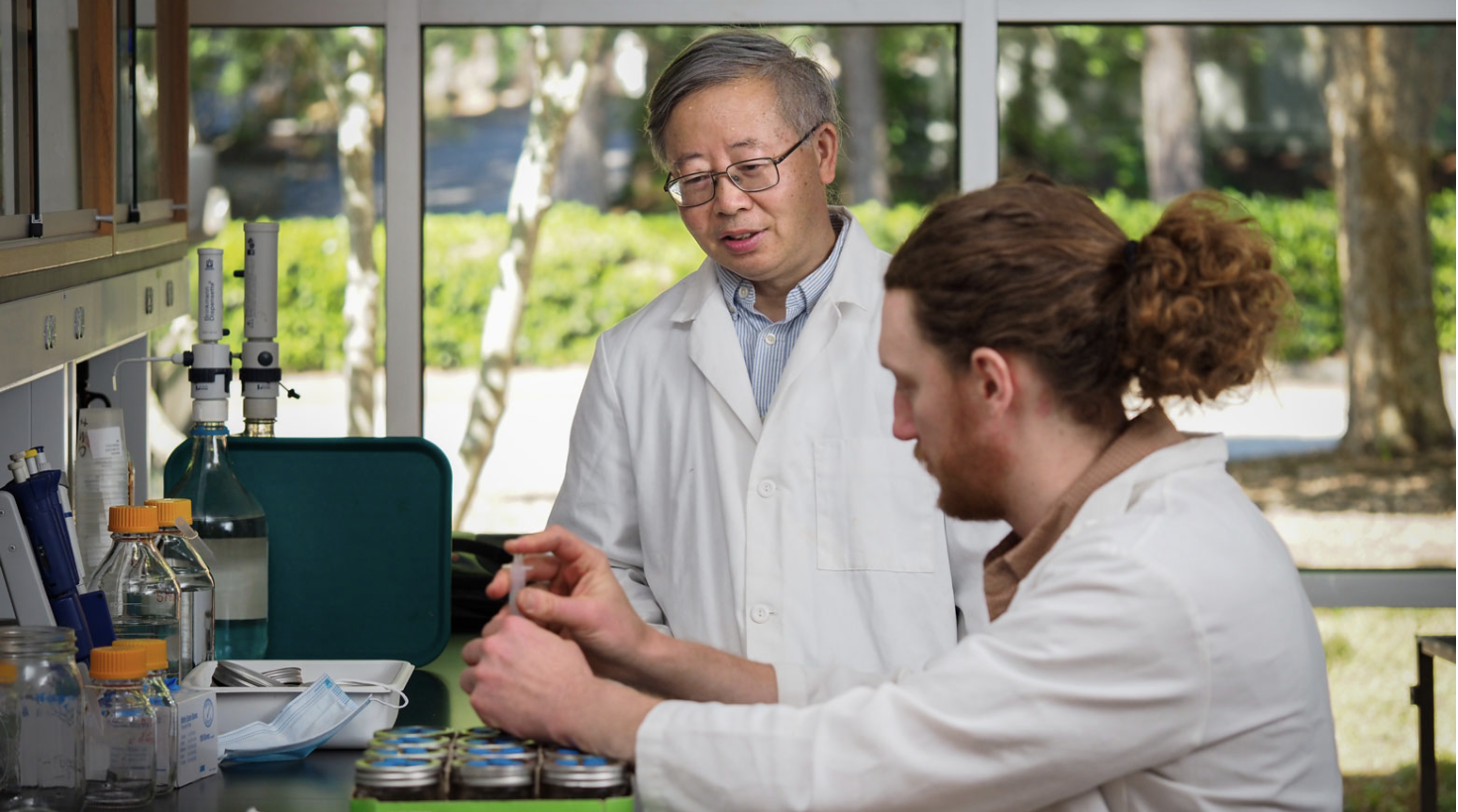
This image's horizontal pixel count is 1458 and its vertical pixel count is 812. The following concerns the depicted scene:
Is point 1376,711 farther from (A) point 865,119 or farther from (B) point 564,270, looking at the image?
(B) point 564,270

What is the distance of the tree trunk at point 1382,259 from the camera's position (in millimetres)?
4434

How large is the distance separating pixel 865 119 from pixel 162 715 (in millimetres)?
3191

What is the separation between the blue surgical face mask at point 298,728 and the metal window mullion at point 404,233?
1.45 metres

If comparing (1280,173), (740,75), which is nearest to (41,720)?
(740,75)

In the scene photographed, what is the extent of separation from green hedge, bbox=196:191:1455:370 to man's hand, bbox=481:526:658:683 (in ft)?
6.80

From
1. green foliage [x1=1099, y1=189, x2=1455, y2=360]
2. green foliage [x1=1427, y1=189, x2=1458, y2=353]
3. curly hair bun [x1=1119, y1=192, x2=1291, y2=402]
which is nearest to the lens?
curly hair bun [x1=1119, y1=192, x2=1291, y2=402]

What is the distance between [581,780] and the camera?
3.50ft

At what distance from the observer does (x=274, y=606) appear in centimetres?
218

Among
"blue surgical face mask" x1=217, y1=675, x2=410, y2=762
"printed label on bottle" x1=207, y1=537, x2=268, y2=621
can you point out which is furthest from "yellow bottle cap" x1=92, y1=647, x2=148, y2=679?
"printed label on bottle" x1=207, y1=537, x2=268, y2=621

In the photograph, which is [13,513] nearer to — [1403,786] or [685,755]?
[685,755]

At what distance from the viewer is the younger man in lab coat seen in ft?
3.66

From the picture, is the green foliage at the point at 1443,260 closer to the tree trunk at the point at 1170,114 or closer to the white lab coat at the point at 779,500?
the tree trunk at the point at 1170,114

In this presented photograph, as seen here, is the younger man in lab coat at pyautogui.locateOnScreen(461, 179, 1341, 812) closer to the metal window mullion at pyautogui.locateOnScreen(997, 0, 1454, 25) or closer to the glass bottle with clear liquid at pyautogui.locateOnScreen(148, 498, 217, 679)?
the glass bottle with clear liquid at pyautogui.locateOnScreen(148, 498, 217, 679)

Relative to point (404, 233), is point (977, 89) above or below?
above
